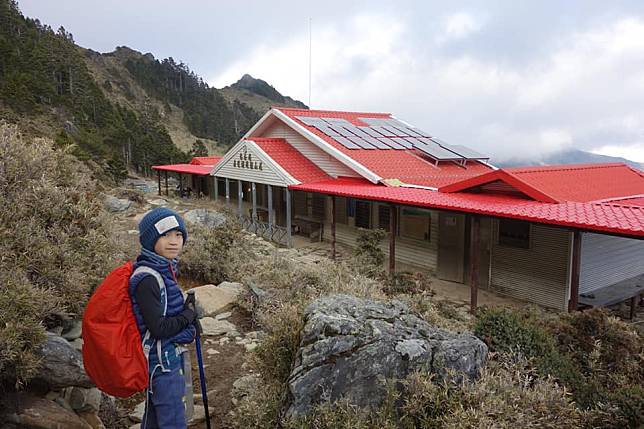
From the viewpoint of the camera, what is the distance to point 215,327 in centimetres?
681

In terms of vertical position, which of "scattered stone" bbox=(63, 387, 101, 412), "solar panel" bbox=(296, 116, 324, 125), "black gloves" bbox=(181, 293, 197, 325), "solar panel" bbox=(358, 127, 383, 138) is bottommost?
"scattered stone" bbox=(63, 387, 101, 412)

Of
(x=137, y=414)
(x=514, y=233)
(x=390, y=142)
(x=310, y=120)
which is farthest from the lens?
(x=310, y=120)

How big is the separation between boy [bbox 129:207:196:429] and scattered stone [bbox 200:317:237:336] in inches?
132

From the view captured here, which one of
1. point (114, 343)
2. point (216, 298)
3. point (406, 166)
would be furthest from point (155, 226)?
point (406, 166)

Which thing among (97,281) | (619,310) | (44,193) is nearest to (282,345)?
(97,281)

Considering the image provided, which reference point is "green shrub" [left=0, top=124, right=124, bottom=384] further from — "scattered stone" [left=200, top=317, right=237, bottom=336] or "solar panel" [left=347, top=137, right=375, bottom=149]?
"solar panel" [left=347, top=137, right=375, bottom=149]

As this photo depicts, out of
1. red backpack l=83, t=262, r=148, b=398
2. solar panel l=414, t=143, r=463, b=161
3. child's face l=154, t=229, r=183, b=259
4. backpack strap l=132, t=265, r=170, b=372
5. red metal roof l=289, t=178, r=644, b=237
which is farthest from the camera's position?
solar panel l=414, t=143, r=463, b=161

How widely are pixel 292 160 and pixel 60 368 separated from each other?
14063mm

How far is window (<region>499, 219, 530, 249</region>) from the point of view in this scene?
1093 centimetres

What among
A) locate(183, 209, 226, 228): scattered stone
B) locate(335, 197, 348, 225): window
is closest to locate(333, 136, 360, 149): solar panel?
locate(335, 197, 348, 225): window

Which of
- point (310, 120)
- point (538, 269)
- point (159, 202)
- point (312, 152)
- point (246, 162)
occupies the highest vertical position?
point (310, 120)

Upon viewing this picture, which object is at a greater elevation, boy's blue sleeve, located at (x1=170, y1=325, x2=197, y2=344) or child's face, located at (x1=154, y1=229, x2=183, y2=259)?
child's face, located at (x1=154, y1=229, x2=183, y2=259)

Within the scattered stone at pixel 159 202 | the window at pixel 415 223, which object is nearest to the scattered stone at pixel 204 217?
the scattered stone at pixel 159 202

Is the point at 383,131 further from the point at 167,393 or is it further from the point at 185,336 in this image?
the point at 167,393
